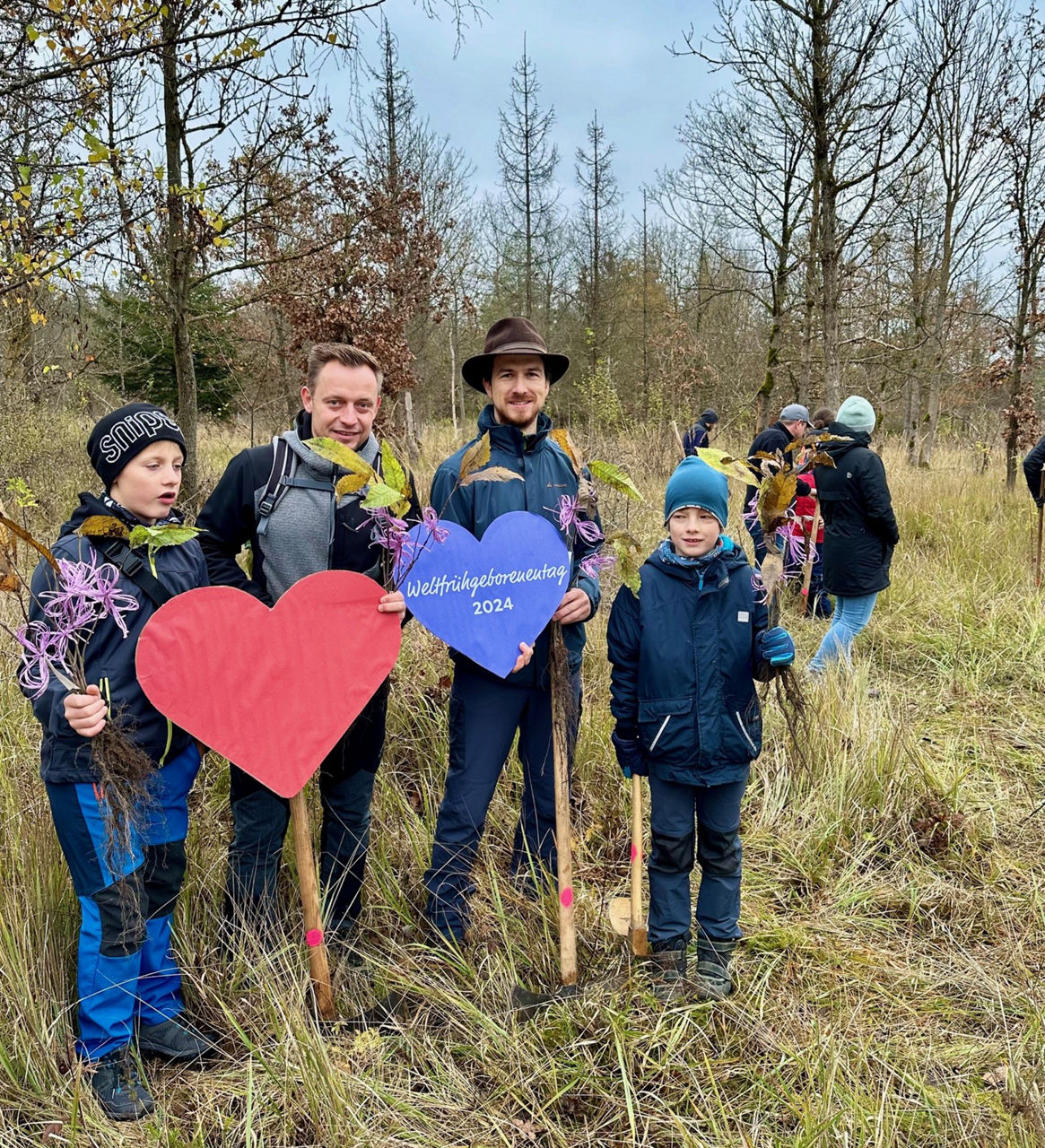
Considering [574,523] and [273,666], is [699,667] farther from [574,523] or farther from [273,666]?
[273,666]

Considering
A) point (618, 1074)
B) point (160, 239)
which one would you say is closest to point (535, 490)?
point (618, 1074)

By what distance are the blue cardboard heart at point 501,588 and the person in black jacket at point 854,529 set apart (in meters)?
3.03

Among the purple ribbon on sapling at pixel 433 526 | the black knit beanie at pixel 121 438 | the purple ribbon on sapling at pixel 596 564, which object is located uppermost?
the black knit beanie at pixel 121 438

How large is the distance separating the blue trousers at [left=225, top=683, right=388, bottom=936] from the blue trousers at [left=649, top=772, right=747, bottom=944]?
877 millimetres

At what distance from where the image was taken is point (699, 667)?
200cm

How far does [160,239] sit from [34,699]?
4029 mm

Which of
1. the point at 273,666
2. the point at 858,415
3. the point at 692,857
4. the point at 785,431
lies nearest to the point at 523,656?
the point at 273,666

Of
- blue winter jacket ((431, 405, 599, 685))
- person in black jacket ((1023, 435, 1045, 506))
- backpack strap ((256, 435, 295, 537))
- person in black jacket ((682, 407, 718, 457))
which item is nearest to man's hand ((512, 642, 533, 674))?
blue winter jacket ((431, 405, 599, 685))

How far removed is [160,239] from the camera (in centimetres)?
457

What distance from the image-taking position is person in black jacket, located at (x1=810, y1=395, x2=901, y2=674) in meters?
4.43

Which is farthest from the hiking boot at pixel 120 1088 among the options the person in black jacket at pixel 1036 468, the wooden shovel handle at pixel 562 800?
the person in black jacket at pixel 1036 468

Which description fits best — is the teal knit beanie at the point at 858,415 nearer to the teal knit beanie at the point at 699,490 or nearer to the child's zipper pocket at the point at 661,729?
the teal knit beanie at the point at 699,490

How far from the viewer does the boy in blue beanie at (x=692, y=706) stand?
1994 millimetres

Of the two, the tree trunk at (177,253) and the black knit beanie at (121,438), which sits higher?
the tree trunk at (177,253)
